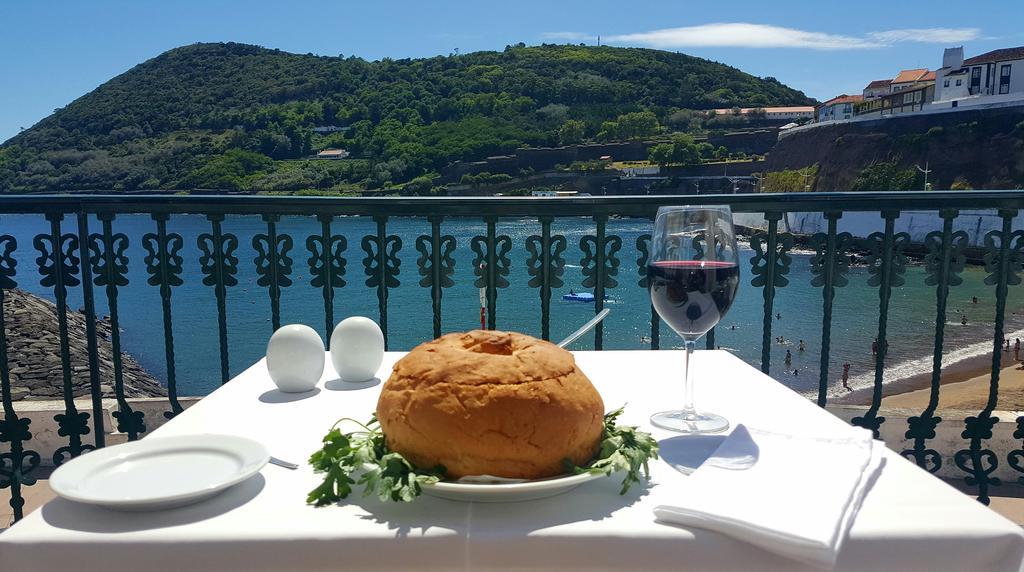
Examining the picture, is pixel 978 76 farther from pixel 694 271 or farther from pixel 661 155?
pixel 694 271

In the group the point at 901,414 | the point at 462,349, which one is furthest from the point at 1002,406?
the point at 462,349

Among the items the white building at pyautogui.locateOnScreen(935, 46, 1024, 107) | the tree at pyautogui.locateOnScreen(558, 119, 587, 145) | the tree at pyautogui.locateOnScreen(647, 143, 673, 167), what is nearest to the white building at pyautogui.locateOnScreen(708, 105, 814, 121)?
the tree at pyautogui.locateOnScreen(647, 143, 673, 167)

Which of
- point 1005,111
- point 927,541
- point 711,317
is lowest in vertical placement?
point 927,541

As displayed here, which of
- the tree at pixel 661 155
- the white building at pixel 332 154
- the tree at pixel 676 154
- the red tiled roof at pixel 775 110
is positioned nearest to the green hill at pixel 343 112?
the white building at pixel 332 154

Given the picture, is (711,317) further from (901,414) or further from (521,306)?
(521,306)

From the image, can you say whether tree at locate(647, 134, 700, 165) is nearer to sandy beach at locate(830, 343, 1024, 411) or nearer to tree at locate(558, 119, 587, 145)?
tree at locate(558, 119, 587, 145)

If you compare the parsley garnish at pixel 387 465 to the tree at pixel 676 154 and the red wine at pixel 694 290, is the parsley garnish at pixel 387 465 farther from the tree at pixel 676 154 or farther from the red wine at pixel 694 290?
the tree at pixel 676 154

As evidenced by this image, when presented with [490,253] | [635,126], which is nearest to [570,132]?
[635,126]
